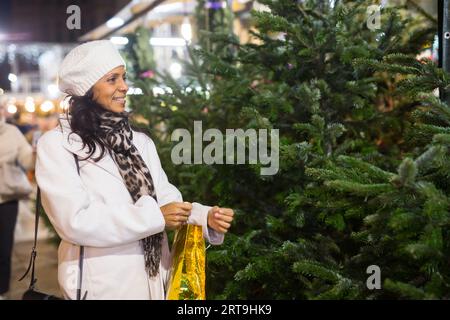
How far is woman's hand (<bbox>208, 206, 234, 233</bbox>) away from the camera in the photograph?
280cm

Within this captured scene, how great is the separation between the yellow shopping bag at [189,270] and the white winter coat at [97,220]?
53 mm

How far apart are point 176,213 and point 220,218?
21cm

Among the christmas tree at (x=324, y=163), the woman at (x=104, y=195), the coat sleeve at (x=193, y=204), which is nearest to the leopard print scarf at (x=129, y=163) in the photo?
the woman at (x=104, y=195)

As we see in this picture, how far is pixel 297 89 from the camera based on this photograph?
4.37 m

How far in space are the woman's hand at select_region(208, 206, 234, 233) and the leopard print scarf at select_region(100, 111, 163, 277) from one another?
295mm

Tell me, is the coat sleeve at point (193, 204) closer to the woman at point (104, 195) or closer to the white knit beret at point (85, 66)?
the woman at point (104, 195)

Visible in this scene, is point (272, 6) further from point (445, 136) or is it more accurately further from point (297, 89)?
point (445, 136)

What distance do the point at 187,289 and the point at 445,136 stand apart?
1361 mm

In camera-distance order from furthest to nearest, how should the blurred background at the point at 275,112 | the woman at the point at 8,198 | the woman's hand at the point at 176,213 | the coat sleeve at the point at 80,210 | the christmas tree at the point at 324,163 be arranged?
the woman at the point at 8,198 → the blurred background at the point at 275,112 → the christmas tree at the point at 324,163 → the woman's hand at the point at 176,213 → the coat sleeve at the point at 80,210

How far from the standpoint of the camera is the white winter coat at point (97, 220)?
8.50 ft

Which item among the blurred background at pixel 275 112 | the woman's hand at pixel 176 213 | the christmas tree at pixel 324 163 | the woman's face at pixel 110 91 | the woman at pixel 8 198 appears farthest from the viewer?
the woman at pixel 8 198

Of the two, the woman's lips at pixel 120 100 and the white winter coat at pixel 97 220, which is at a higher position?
the woman's lips at pixel 120 100

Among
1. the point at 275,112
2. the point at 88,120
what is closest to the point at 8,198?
the point at 275,112

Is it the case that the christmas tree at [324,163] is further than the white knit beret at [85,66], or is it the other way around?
the christmas tree at [324,163]
